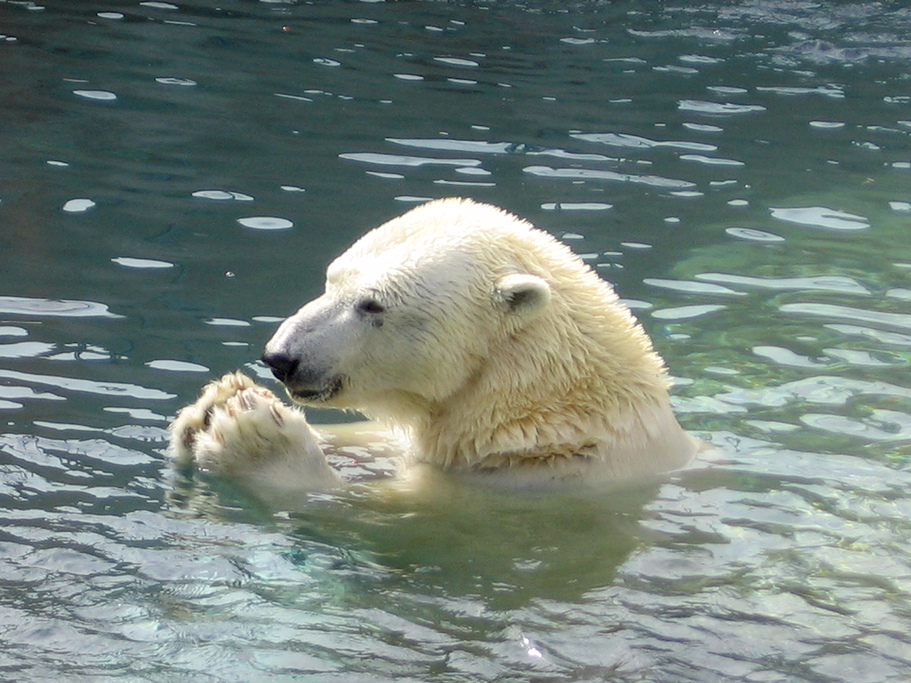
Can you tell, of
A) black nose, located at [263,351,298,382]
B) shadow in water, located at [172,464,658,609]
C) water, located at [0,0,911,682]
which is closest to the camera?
water, located at [0,0,911,682]

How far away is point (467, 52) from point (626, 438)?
25.4 feet

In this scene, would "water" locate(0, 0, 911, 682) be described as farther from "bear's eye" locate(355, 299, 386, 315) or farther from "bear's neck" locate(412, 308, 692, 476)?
"bear's eye" locate(355, 299, 386, 315)

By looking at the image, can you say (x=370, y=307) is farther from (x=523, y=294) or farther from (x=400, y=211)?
(x=400, y=211)

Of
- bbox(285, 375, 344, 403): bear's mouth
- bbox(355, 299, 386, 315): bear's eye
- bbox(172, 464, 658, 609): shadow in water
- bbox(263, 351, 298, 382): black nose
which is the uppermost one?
bbox(355, 299, 386, 315): bear's eye

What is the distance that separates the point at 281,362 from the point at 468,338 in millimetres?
680

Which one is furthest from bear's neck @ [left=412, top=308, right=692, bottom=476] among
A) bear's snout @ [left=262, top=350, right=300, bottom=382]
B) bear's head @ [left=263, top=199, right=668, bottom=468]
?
bear's snout @ [left=262, top=350, right=300, bottom=382]

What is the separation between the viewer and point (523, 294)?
15.0 ft

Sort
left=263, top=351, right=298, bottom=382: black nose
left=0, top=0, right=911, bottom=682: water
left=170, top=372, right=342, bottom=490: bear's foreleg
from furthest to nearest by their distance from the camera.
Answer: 1. left=170, top=372, right=342, bottom=490: bear's foreleg
2. left=263, top=351, right=298, bottom=382: black nose
3. left=0, top=0, right=911, bottom=682: water

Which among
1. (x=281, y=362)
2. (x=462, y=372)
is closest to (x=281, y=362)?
(x=281, y=362)

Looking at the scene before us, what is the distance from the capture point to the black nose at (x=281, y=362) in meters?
4.40

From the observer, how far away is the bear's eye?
462cm

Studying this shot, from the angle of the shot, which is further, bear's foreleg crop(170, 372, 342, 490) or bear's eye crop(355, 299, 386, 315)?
bear's eye crop(355, 299, 386, 315)

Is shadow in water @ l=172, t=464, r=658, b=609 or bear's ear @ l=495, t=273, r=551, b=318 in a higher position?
bear's ear @ l=495, t=273, r=551, b=318

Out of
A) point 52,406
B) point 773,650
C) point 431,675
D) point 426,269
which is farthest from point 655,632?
point 52,406
